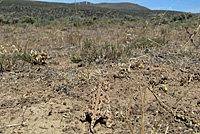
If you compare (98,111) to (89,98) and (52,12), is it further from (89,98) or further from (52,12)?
(52,12)

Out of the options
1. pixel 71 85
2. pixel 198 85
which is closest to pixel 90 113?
pixel 71 85

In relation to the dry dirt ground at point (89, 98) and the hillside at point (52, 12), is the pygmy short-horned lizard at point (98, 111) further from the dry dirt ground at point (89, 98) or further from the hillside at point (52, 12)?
the hillside at point (52, 12)

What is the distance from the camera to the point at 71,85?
7.68 feet

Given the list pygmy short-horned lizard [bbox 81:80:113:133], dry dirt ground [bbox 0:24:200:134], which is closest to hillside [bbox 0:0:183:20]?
dry dirt ground [bbox 0:24:200:134]

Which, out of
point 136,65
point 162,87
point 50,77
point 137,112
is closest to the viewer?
point 137,112

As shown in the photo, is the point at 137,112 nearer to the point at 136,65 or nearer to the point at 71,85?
the point at 71,85

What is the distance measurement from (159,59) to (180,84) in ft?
2.96

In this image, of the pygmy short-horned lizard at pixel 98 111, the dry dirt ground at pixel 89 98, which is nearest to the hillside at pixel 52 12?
the dry dirt ground at pixel 89 98

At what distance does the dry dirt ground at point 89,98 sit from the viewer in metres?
1.63

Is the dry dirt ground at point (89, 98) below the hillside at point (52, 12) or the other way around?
below

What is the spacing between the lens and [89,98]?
207 centimetres

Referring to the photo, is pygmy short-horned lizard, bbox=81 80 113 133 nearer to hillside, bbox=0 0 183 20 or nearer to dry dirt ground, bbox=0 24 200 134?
dry dirt ground, bbox=0 24 200 134

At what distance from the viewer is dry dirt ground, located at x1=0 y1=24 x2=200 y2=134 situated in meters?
1.63

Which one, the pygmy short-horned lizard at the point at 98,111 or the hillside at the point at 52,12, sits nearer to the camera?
the pygmy short-horned lizard at the point at 98,111
